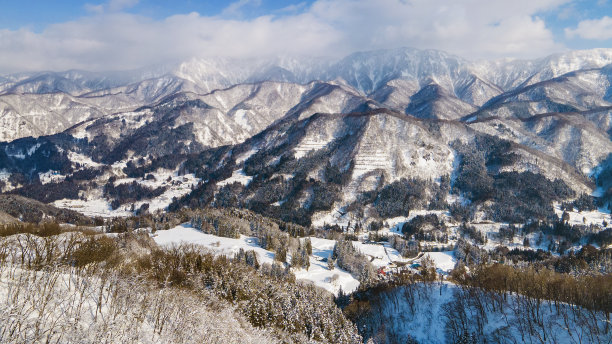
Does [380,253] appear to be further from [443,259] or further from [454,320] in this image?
[454,320]

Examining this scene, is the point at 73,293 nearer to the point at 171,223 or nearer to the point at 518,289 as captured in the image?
the point at 518,289

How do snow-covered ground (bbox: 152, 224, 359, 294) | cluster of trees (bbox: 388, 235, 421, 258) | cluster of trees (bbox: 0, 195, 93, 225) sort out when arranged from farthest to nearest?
cluster of trees (bbox: 0, 195, 93, 225) → cluster of trees (bbox: 388, 235, 421, 258) → snow-covered ground (bbox: 152, 224, 359, 294)

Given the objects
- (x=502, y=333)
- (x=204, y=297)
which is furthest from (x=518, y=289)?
(x=204, y=297)

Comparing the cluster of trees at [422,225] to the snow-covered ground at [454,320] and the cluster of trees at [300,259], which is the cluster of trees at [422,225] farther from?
the snow-covered ground at [454,320]

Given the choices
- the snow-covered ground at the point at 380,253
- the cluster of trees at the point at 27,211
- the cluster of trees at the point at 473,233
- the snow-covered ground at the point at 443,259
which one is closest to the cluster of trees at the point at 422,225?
the cluster of trees at the point at 473,233

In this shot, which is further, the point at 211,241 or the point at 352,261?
the point at 352,261

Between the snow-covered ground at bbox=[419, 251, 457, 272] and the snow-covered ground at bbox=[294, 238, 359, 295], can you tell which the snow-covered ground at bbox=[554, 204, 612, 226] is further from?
the snow-covered ground at bbox=[294, 238, 359, 295]

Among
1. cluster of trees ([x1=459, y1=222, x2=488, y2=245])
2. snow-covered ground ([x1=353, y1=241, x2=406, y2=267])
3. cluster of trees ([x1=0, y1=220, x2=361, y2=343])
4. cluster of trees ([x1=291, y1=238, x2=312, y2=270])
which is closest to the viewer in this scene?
cluster of trees ([x1=0, y1=220, x2=361, y2=343])

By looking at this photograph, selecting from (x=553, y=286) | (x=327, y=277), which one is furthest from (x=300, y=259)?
(x=553, y=286)

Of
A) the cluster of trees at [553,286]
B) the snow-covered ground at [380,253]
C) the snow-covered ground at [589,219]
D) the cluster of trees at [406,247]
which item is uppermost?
the snow-covered ground at [589,219]

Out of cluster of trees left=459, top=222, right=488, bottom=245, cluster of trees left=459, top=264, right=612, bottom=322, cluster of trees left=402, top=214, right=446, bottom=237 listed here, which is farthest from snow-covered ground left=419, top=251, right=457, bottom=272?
cluster of trees left=459, top=264, right=612, bottom=322

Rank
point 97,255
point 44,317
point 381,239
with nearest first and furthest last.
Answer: point 44,317 < point 97,255 < point 381,239
